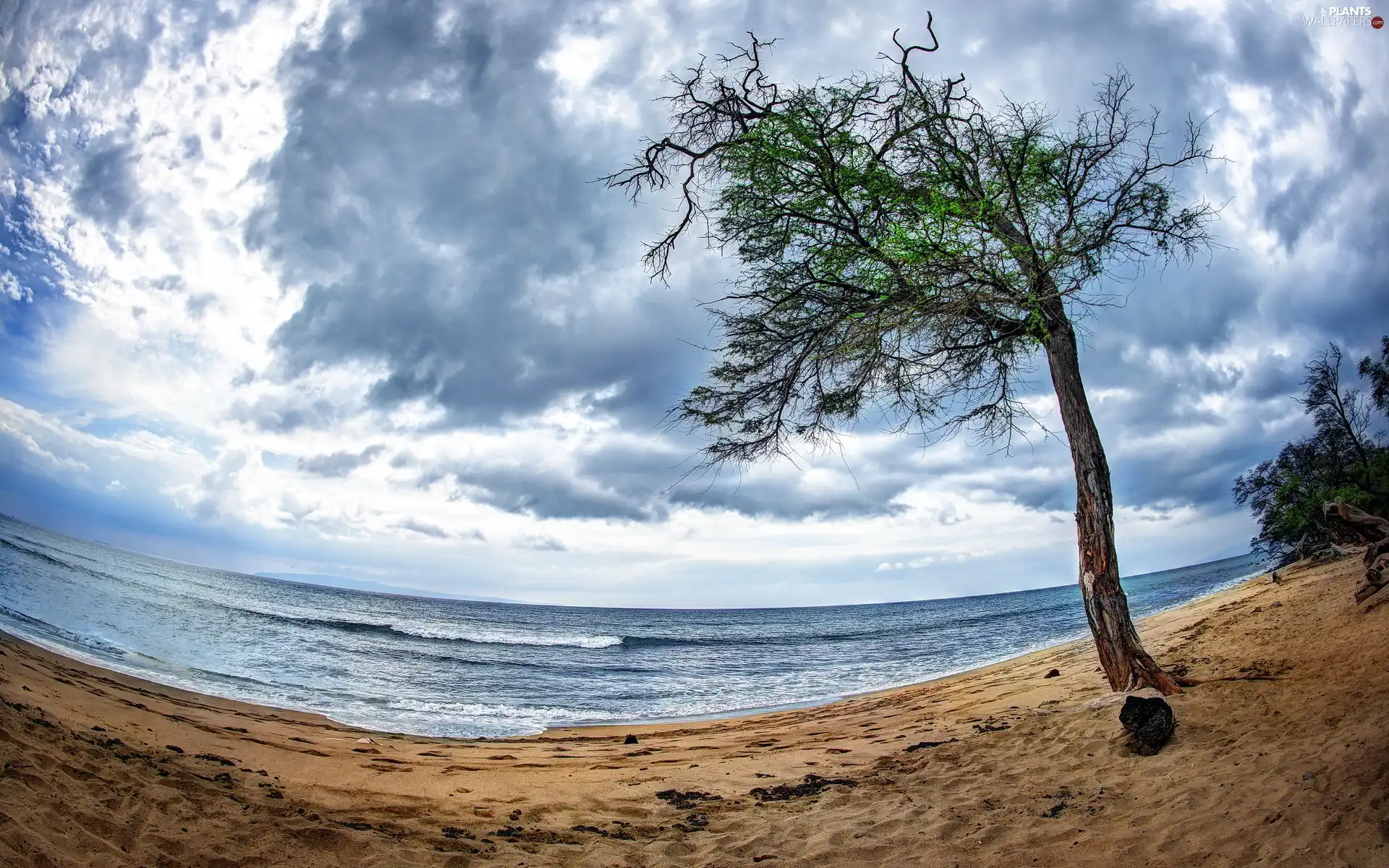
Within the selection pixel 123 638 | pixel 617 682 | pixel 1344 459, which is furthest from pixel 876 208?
pixel 1344 459

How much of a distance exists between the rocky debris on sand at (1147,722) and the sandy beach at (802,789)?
0.39 ft

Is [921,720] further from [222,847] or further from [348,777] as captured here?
[222,847]

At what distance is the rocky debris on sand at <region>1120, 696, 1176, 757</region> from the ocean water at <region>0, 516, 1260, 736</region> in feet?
36.1

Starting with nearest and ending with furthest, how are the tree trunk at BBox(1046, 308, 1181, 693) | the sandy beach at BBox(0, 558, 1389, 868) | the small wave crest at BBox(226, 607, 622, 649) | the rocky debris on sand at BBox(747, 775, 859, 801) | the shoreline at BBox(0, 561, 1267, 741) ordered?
the sandy beach at BBox(0, 558, 1389, 868)
the rocky debris on sand at BBox(747, 775, 859, 801)
the tree trunk at BBox(1046, 308, 1181, 693)
the shoreline at BBox(0, 561, 1267, 741)
the small wave crest at BBox(226, 607, 622, 649)

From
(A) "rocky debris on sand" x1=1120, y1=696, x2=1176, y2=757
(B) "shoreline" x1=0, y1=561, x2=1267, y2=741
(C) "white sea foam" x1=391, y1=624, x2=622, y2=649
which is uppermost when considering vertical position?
(A) "rocky debris on sand" x1=1120, y1=696, x2=1176, y2=757

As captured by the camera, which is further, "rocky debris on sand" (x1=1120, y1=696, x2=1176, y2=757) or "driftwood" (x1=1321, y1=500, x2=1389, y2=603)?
"driftwood" (x1=1321, y1=500, x2=1389, y2=603)

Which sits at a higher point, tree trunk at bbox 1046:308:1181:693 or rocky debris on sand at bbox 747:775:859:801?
tree trunk at bbox 1046:308:1181:693

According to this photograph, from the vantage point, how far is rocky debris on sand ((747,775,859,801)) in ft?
19.6

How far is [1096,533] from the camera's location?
690cm

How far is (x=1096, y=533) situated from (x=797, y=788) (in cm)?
439

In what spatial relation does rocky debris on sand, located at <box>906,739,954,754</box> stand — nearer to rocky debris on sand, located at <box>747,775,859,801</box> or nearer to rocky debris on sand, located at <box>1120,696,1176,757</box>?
rocky debris on sand, located at <box>747,775,859,801</box>

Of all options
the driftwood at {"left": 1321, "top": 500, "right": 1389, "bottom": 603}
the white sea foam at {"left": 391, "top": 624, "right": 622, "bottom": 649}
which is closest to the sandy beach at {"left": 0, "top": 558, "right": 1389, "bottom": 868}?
the driftwood at {"left": 1321, "top": 500, "right": 1389, "bottom": 603}

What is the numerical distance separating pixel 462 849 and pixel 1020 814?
431 cm

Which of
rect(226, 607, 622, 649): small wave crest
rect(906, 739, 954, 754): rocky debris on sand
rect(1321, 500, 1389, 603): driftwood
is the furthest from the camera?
rect(226, 607, 622, 649): small wave crest
